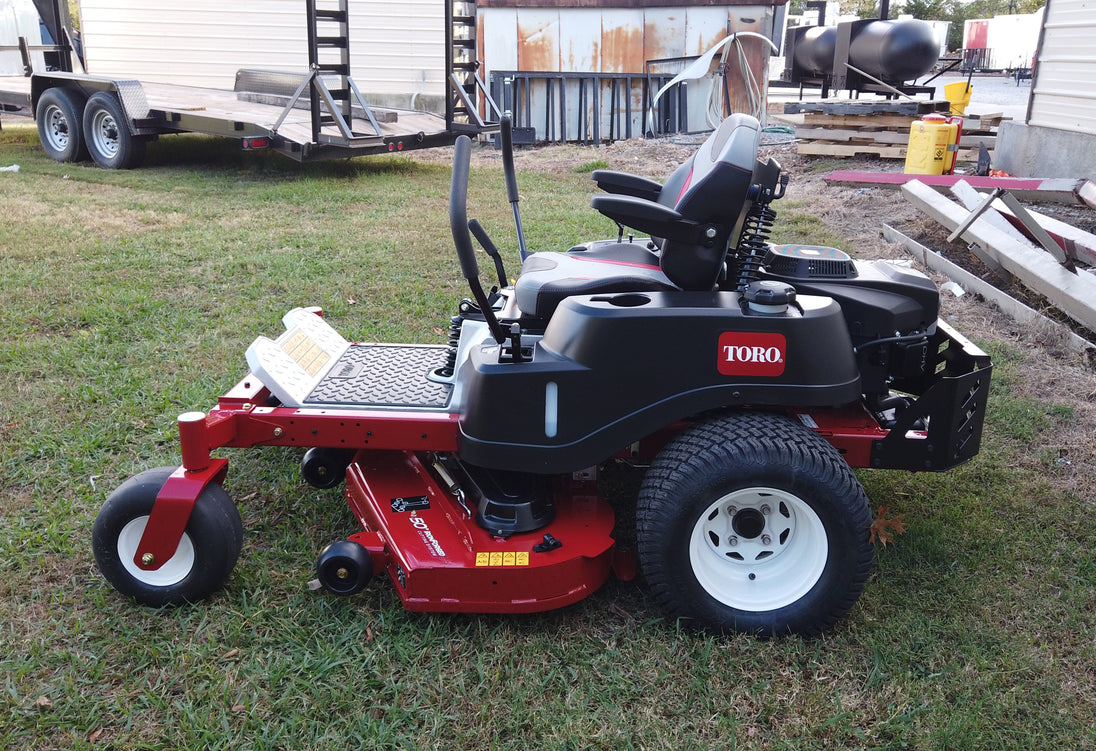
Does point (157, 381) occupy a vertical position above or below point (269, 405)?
below

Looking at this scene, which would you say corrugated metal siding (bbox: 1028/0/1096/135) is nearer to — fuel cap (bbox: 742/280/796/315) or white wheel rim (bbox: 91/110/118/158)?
fuel cap (bbox: 742/280/796/315)

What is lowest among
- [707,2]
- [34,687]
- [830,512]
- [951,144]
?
[34,687]

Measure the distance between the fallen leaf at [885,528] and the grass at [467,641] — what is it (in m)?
0.05

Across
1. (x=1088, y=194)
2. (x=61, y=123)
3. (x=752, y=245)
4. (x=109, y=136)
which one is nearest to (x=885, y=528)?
(x=752, y=245)

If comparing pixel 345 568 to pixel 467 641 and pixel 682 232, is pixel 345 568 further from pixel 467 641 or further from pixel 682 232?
pixel 682 232

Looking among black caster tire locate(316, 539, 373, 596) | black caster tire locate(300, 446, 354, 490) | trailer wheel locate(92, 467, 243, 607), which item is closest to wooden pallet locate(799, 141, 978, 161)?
black caster tire locate(300, 446, 354, 490)

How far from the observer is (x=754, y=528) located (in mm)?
2568

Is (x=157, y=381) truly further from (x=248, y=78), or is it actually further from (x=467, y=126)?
(x=248, y=78)

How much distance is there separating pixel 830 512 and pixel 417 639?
1.20 meters

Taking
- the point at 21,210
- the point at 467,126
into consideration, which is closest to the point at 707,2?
the point at 467,126

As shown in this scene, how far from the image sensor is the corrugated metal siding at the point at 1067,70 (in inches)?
327

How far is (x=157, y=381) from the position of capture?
4270 mm

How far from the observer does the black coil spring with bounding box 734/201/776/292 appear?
286 centimetres

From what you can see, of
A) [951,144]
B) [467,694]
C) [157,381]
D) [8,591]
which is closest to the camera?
[467,694]
